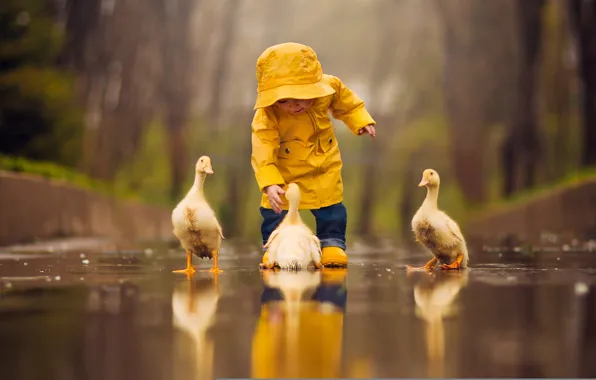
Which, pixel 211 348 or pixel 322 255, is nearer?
pixel 211 348

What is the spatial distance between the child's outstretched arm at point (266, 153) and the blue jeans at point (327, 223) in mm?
515

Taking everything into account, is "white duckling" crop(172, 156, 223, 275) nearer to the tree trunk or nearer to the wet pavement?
the wet pavement

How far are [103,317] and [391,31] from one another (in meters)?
44.2

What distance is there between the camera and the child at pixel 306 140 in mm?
9352

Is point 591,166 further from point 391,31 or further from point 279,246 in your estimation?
point 391,31

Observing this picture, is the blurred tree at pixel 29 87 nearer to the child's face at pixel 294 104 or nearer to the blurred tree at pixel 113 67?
the blurred tree at pixel 113 67

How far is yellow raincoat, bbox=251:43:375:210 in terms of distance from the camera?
9305 millimetres

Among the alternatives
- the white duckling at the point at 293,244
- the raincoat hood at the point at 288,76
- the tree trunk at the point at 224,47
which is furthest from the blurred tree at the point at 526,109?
the white duckling at the point at 293,244

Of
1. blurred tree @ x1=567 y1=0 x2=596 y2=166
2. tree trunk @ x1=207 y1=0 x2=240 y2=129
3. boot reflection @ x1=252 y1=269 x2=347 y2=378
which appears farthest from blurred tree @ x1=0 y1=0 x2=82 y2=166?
tree trunk @ x1=207 y1=0 x2=240 y2=129

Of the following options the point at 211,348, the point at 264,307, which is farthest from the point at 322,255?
the point at 211,348

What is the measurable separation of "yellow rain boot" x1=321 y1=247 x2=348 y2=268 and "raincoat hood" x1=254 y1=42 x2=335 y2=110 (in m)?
1.35

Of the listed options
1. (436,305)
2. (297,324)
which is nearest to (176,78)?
(436,305)

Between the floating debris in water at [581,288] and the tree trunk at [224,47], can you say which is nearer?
the floating debris in water at [581,288]

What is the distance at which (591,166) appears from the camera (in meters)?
21.8
